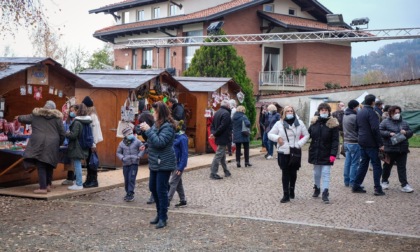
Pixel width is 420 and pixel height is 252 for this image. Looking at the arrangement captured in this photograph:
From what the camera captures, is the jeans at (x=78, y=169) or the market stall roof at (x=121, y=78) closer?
the jeans at (x=78, y=169)

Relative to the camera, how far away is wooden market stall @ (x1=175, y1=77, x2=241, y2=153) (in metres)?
20.1

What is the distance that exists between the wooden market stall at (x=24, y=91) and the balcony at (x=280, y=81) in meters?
22.1

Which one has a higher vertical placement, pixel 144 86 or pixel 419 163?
pixel 144 86

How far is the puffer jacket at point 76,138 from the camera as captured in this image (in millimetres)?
11438

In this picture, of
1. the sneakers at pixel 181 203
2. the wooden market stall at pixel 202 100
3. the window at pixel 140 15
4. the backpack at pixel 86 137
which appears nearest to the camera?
the sneakers at pixel 181 203

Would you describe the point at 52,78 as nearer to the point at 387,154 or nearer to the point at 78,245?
the point at 78,245

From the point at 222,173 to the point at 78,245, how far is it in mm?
8123

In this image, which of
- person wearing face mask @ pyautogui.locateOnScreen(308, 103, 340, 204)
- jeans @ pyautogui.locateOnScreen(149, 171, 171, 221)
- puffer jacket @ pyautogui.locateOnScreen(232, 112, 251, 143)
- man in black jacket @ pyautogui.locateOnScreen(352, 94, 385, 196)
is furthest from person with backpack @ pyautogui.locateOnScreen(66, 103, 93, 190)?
puffer jacket @ pyautogui.locateOnScreen(232, 112, 251, 143)

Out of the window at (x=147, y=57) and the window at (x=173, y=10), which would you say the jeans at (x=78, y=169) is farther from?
the window at (x=173, y=10)

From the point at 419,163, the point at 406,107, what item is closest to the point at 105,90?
the point at 419,163

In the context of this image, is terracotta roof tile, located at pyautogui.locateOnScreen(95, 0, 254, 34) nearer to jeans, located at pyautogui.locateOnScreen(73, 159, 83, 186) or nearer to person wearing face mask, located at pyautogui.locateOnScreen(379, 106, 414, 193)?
person wearing face mask, located at pyautogui.locateOnScreen(379, 106, 414, 193)

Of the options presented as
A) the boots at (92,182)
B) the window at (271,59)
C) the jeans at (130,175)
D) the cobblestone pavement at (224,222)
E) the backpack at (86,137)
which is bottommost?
the cobblestone pavement at (224,222)

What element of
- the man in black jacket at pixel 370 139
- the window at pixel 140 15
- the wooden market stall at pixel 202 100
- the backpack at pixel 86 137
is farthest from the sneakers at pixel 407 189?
the window at pixel 140 15

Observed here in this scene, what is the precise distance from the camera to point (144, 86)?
1650 cm
